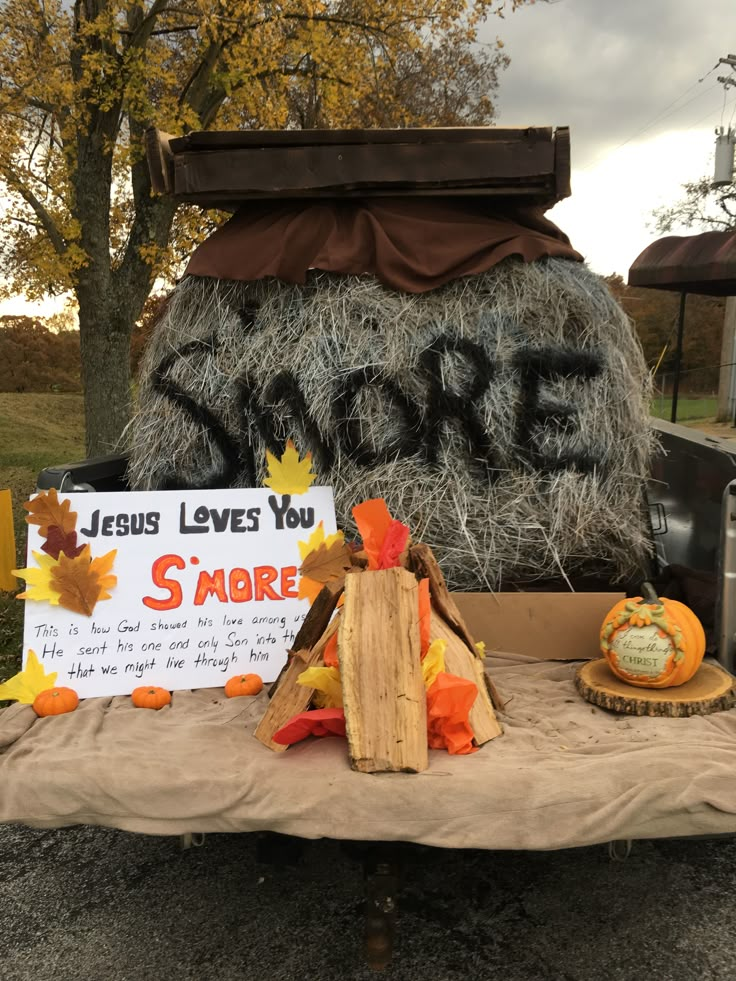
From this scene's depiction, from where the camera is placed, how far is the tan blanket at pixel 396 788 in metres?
1.75

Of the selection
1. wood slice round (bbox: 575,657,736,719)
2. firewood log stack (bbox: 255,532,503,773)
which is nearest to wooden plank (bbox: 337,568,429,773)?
firewood log stack (bbox: 255,532,503,773)

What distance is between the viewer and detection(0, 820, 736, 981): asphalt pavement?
2.17m

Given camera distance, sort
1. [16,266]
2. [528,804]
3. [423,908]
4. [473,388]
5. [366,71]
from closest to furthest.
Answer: [528,804] < [423,908] < [473,388] < [366,71] < [16,266]

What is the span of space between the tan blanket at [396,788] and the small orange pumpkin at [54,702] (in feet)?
0.71

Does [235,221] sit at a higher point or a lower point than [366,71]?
lower

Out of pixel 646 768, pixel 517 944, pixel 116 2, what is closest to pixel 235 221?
pixel 646 768

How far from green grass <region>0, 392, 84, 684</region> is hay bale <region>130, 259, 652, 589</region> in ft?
7.64

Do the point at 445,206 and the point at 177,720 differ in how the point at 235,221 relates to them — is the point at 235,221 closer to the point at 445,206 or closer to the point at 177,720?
the point at 445,206

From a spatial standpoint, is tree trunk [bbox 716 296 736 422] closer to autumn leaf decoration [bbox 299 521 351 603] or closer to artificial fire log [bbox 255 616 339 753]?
autumn leaf decoration [bbox 299 521 351 603]

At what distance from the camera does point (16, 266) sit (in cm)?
973

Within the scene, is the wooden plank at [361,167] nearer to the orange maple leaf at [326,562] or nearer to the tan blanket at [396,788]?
the orange maple leaf at [326,562]

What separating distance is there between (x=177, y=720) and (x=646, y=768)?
1234mm

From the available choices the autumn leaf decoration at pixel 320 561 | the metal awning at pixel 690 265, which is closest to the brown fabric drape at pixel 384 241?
the autumn leaf decoration at pixel 320 561

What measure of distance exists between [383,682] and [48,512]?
1.29 m
